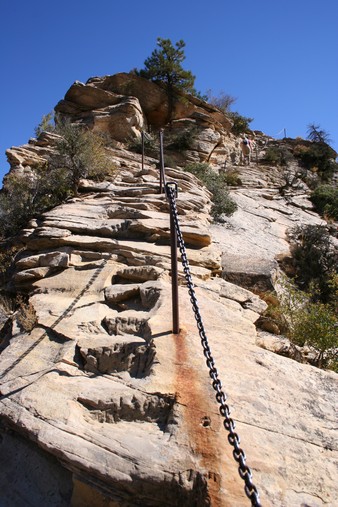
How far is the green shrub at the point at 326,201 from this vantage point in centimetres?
1581

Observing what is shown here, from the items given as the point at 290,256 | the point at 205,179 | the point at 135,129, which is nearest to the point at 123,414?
the point at 290,256

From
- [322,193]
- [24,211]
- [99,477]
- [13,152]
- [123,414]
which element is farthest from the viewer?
[322,193]

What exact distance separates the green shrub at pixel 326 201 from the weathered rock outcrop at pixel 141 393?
37.6 ft

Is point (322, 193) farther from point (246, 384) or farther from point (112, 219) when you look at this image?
point (246, 384)

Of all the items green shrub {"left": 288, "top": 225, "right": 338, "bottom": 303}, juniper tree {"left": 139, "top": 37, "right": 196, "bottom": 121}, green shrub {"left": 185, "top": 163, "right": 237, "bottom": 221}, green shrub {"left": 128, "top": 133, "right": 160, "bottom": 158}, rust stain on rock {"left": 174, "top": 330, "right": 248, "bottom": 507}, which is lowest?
rust stain on rock {"left": 174, "top": 330, "right": 248, "bottom": 507}

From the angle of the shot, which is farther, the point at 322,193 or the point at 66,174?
the point at 322,193

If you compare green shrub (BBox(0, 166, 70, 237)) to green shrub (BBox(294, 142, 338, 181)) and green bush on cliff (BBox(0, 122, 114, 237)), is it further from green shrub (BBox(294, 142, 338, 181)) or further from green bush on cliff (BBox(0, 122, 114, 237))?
green shrub (BBox(294, 142, 338, 181))

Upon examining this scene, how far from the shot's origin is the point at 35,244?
666 centimetres

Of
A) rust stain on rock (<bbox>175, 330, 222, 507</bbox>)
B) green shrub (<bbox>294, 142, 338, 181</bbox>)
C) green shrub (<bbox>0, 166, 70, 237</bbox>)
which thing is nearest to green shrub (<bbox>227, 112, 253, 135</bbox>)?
green shrub (<bbox>294, 142, 338, 181</bbox>)

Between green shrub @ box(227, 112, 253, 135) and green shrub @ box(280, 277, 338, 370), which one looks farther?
green shrub @ box(227, 112, 253, 135)

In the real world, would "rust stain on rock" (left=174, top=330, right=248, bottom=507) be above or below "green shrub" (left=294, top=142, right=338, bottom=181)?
below

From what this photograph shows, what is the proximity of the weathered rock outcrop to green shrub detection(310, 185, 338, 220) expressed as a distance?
37.6 ft

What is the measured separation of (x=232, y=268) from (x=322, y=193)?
1208 cm

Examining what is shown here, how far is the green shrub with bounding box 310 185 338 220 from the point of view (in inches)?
623
